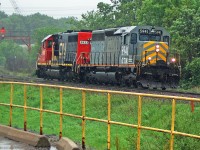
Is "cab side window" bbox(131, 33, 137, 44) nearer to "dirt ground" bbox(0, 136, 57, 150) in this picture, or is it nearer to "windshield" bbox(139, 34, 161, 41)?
"windshield" bbox(139, 34, 161, 41)

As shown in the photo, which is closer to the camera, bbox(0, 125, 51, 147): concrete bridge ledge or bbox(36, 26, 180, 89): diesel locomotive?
bbox(0, 125, 51, 147): concrete bridge ledge

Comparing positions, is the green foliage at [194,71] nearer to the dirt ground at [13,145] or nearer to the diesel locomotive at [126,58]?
the diesel locomotive at [126,58]

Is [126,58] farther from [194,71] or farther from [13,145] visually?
[13,145]

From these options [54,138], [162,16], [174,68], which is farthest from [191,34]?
[54,138]

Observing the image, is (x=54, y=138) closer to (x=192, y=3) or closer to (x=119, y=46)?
(x=119, y=46)

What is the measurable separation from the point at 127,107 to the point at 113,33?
1676 cm

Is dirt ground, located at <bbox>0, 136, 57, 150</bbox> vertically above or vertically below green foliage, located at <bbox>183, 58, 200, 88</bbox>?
below

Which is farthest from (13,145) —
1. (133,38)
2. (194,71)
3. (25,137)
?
(194,71)

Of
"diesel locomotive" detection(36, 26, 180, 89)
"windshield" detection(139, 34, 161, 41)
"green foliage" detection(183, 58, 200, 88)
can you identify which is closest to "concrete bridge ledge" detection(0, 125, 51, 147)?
"diesel locomotive" detection(36, 26, 180, 89)

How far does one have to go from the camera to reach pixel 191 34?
34.5m

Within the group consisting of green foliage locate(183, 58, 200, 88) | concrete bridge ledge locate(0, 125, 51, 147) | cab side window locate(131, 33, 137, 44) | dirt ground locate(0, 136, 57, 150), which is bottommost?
dirt ground locate(0, 136, 57, 150)

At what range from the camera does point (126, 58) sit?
26906mm

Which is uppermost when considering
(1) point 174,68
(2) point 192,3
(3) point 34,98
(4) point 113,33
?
(2) point 192,3

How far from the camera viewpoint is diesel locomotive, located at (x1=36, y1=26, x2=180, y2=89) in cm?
2597
